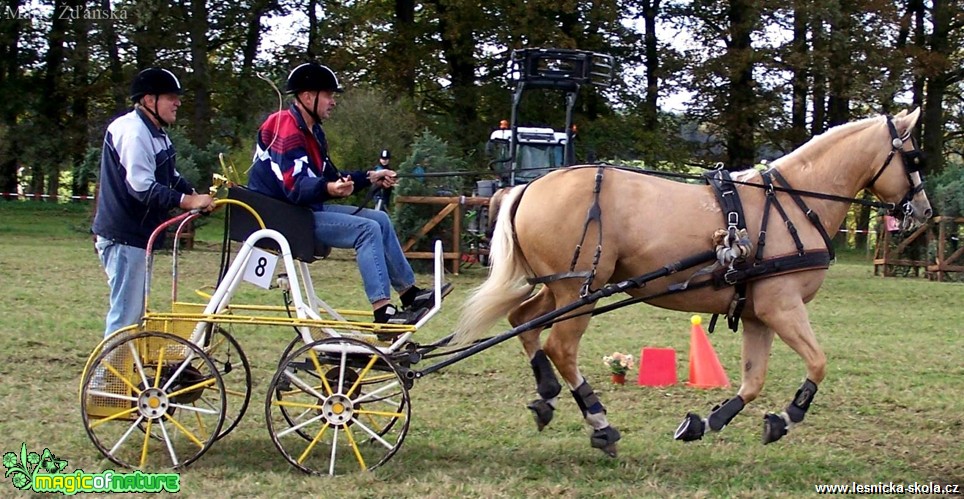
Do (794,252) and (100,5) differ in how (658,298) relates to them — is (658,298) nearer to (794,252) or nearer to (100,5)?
(794,252)

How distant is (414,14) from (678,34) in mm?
7739

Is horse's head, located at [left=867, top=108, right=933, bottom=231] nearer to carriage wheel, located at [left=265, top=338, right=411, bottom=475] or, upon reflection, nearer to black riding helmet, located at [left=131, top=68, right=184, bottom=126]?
carriage wheel, located at [left=265, top=338, right=411, bottom=475]

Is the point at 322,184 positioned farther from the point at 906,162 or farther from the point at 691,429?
the point at 906,162

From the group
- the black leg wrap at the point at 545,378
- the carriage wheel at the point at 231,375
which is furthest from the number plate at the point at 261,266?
the black leg wrap at the point at 545,378

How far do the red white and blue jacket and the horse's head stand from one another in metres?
2.94

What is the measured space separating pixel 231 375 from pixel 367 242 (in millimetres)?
2791

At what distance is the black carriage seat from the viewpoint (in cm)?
528

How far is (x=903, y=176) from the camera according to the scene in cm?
587

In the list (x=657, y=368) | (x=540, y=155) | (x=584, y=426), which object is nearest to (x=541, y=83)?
(x=540, y=155)

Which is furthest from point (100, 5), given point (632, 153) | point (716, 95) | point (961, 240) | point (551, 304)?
point (551, 304)

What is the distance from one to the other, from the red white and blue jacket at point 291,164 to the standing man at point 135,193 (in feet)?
1.05

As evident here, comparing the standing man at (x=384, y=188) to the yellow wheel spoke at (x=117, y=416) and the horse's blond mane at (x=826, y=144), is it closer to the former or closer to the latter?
the yellow wheel spoke at (x=117, y=416)

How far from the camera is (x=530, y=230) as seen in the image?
5.77m

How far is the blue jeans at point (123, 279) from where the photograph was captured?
17.8 ft
